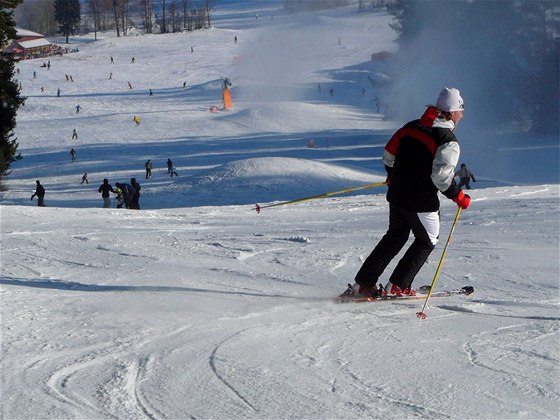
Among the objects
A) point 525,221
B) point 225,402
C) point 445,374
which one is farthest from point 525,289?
point 525,221

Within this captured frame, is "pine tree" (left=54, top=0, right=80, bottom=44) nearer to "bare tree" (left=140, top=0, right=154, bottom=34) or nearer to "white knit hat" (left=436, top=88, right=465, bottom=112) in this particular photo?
"bare tree" (left=140, top=0, right=154, bottom=34)

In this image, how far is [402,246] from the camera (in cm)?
668

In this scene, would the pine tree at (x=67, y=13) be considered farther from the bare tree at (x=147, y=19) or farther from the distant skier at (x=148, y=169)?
the distant skier at (x=148, y=169)

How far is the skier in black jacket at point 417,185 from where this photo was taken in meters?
6.16

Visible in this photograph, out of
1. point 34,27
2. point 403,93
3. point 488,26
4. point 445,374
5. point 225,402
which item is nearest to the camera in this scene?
point 225,402

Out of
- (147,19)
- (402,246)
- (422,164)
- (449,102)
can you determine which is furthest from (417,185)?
(147,19)

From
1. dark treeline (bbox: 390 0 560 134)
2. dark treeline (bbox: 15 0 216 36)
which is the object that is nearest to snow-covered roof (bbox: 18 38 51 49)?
dark treeline (bbox: 15 0 216 36)

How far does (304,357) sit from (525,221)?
876cm

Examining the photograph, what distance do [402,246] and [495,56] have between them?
48.5 meters

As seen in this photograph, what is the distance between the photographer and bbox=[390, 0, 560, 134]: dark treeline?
4959 cm

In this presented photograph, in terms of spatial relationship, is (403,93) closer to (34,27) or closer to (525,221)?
(525,221)

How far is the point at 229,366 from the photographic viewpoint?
15.2 feet

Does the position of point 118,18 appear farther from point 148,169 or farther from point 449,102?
point 449,102

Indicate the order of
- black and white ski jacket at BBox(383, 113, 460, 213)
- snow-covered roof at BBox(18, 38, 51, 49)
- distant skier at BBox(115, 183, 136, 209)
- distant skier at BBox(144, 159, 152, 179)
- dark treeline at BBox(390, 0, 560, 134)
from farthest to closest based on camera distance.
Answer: snow-covered roof at BBox(18, 38, 51, 49) → dark treeline at BBox(390, 0, 560, 134) → distant skier at BBox(144, 159, 152, 179) → distant skier at BBox(115, 183, 136, 209) → black and white ski jacket at BBox(383, 113, 460, 213)
